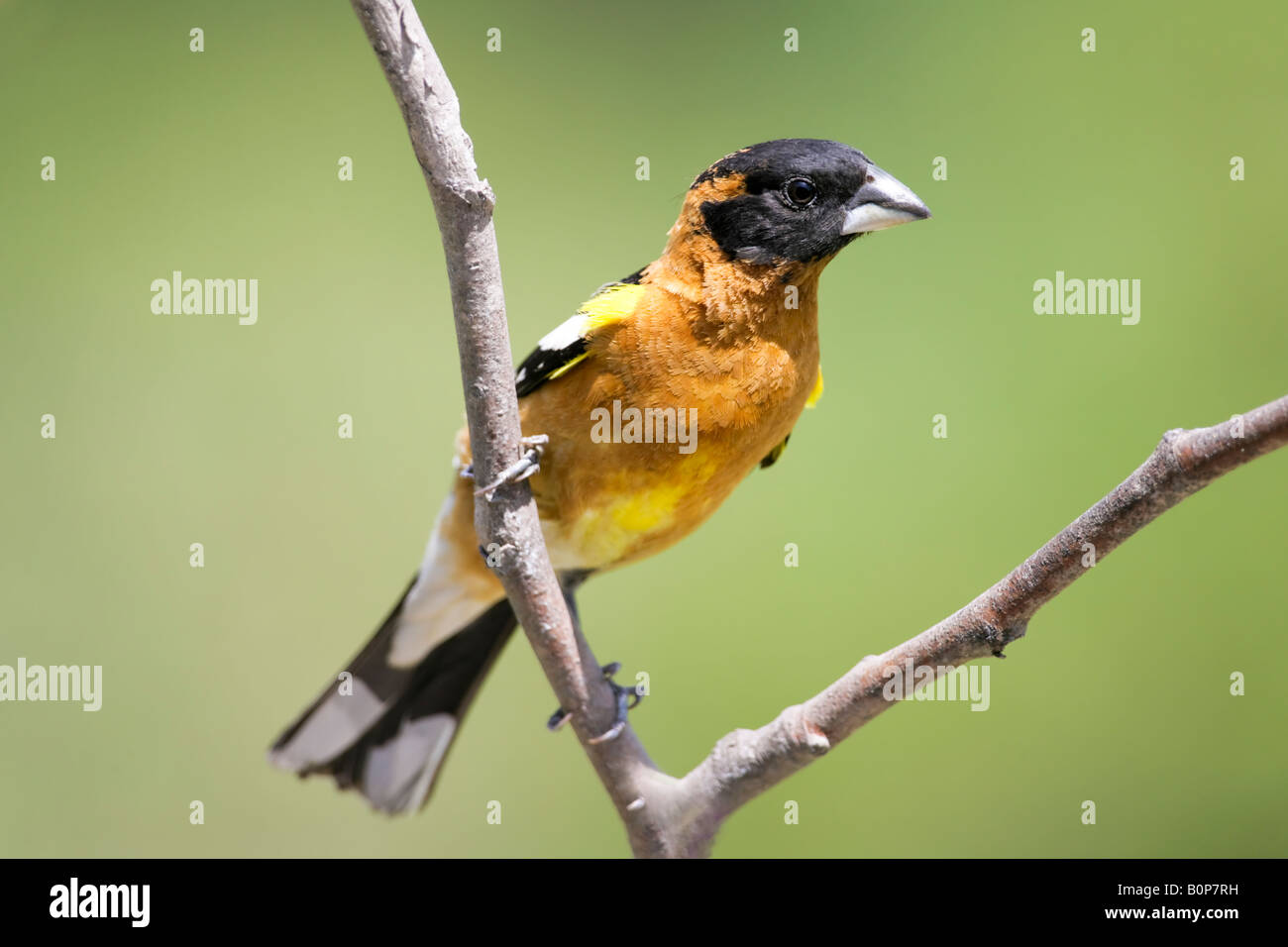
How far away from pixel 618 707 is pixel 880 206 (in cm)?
148

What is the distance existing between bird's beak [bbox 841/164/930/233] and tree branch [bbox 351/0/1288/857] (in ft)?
3.73

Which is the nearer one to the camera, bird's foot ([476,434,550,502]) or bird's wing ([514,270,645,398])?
bird's foot ([476,434,550,502])

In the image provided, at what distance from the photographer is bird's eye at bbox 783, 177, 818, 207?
306 cm

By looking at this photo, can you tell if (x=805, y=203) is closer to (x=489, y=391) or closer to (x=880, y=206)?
(x=880, y=206)

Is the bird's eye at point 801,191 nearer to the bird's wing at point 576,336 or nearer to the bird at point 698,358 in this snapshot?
the bird at point 698,358

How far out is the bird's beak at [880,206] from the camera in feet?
9.89

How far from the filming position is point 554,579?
264 centimetres

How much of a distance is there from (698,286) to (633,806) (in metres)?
1.38

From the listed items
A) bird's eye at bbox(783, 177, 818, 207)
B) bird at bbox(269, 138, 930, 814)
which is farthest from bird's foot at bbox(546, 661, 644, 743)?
bird's eye at bbox(783, 177, 818, 207)

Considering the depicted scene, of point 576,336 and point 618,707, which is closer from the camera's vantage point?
point 618,707

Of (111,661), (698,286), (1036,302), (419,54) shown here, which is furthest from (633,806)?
(111,661)

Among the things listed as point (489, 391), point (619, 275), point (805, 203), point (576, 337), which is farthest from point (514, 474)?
point (619, 275)

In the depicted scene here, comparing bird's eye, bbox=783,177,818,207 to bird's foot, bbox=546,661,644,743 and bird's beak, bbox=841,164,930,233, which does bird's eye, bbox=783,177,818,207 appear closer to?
bird's beak, bbox=841,164,930,233

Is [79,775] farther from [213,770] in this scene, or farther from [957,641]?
[957,641]
